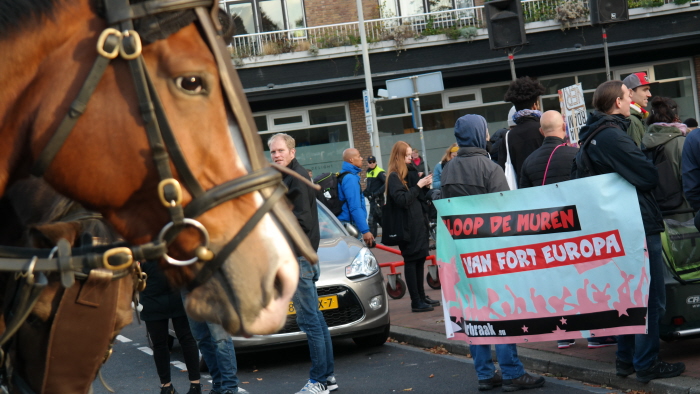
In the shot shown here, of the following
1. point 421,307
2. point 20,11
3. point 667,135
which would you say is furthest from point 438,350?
point 20,11

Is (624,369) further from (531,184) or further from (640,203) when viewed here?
(531,184)

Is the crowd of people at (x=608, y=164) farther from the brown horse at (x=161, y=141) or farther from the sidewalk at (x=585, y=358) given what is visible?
the brown horse at (x=161, y=141)

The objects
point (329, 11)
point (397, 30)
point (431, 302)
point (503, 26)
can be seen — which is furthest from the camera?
point (329, 11)

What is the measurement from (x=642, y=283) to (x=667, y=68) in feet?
73.9

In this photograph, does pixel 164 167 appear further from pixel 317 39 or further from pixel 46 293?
pixel 317 39

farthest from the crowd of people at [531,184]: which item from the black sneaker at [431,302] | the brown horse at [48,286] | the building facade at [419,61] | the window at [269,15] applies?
the window at [269,15]

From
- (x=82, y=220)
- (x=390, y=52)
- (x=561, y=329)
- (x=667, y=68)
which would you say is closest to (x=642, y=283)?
(x=561, y=329)

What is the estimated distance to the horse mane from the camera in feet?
6.05

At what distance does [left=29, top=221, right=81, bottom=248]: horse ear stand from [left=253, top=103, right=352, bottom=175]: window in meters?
23.4

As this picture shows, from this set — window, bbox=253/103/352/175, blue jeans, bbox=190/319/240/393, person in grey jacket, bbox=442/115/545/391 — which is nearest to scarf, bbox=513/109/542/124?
person in grey jacket, bbox=442/115/545/391

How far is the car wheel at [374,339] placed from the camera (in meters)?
8.90

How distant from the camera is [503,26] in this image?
38.2ft

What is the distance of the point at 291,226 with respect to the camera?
6.07 feet

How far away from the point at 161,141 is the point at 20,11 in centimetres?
47
